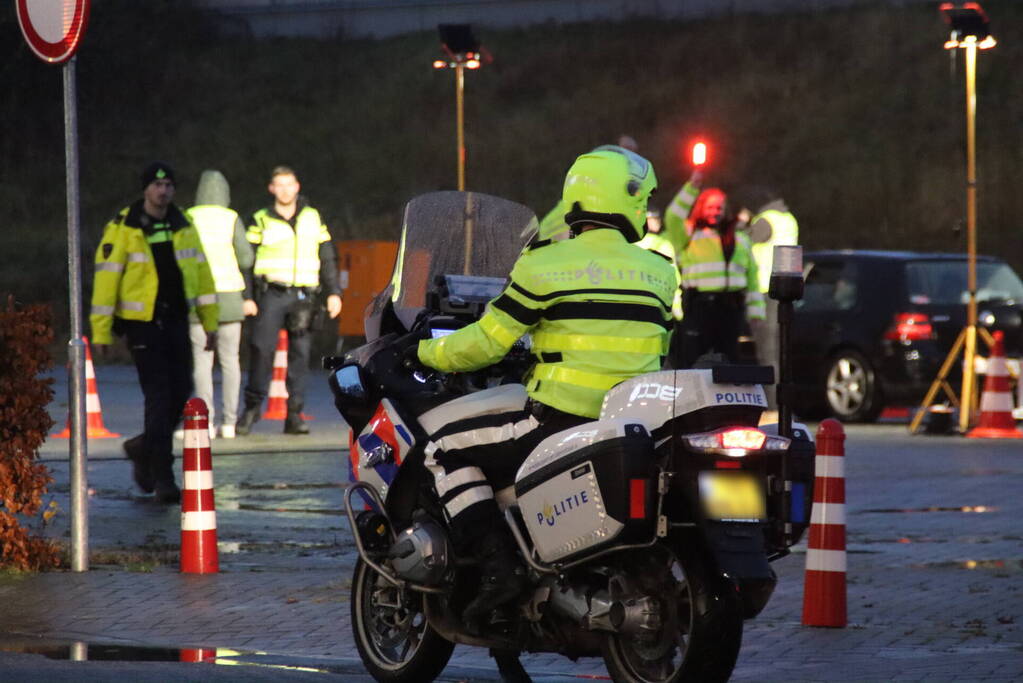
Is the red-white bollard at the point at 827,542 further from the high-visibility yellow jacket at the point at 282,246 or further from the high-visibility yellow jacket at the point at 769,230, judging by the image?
the high-visibility yellow jacket at the point at 769,230

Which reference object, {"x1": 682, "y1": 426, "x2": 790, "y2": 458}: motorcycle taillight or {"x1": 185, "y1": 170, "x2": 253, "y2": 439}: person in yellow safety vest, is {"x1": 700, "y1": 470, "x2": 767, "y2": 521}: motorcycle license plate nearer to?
{"x1": 682, "y1": 426, "x2": 790, "y2": 458}: motorcycle taillight

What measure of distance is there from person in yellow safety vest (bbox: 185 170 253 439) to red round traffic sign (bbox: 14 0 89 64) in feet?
22.6

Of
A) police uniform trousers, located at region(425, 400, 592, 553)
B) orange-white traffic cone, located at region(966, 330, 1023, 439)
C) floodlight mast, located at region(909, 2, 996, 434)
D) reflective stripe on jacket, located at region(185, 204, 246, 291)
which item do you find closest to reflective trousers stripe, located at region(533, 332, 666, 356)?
police uniform trousers, located at region(425, 400, 592, 553)

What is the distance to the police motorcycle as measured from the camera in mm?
6879

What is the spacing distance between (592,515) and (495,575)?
0.59m

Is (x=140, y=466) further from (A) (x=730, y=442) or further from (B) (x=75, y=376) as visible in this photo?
(A) (x=730, y=442)

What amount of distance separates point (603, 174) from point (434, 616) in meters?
1.61

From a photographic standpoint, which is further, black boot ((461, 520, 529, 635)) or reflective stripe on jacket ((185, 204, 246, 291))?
reflective stripe on jacket ((185, 204, 246, 291))

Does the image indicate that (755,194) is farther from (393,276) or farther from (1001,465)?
(393,276)

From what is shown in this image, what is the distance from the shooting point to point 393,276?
27.8 ft

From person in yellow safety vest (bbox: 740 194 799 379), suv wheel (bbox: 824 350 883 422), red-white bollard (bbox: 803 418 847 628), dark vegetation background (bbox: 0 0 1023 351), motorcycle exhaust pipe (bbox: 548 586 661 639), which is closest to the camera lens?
motorcycle exhaust pipe (bbox: 548 586 661 639)

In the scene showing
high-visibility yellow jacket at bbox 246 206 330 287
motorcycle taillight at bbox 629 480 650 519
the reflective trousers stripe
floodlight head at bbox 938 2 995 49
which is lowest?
motorcycle taillight at bbox 629 480 650 519

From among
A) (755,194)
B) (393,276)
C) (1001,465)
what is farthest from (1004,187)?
(393,276)

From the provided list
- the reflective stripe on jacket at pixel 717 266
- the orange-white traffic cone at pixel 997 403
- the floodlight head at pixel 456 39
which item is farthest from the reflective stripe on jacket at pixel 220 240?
the floodlight head at pixel 456 39
